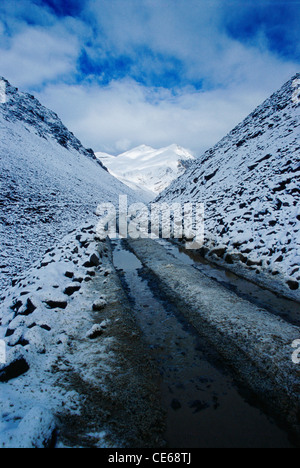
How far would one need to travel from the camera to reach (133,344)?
5.38 meters

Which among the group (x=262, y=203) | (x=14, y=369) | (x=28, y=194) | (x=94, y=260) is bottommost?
(x=14, y=369)

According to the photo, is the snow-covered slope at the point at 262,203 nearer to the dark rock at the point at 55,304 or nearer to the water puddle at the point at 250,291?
the water puddle at the point at 250,291

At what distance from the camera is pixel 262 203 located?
13445 mm

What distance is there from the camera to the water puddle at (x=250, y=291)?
6684 mm

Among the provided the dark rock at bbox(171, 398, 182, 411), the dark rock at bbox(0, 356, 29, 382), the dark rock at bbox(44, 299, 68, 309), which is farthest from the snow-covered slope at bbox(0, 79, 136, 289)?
the dark rock at bbox(171, 398, 182, 411)

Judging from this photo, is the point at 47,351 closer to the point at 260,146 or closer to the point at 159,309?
the point at 159,309

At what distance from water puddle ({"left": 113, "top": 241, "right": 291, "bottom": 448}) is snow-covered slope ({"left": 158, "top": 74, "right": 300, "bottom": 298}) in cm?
455

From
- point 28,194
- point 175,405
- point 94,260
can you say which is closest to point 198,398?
point 175,405

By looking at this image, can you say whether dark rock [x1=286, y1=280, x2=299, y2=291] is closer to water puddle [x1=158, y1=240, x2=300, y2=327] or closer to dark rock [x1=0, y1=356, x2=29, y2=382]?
water puddle [x1=158, y1=240, x2=300, y2=327]

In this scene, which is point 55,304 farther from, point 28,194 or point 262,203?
point 28,194

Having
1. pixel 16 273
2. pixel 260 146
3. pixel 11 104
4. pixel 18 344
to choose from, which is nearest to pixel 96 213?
pixel 16 273

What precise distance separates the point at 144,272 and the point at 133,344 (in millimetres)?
5498

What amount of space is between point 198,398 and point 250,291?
5177 mm

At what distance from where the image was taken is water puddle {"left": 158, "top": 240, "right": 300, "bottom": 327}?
6.68m
